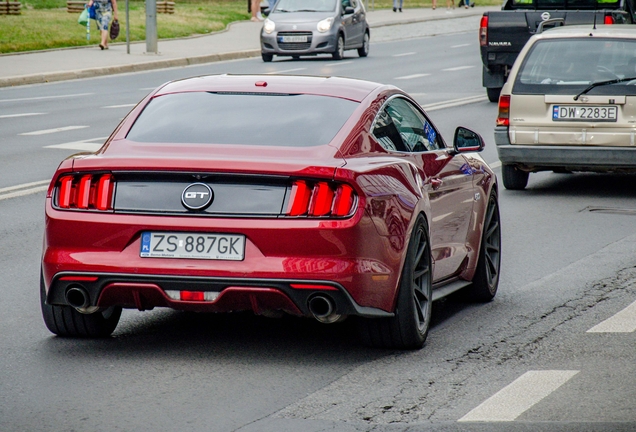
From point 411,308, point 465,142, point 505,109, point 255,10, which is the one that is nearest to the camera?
point 411,308

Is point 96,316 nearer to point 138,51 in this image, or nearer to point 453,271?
point 453,271

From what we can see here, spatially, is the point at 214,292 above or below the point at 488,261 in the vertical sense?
above

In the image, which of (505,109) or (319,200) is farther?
(505,109)

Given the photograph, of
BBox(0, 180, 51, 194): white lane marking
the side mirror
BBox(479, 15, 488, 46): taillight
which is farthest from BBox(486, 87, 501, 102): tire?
the side mirror

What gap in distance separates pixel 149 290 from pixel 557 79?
793 centimetres

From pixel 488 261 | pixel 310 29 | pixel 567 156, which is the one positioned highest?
pixel 488 261

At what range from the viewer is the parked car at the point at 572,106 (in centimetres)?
1297

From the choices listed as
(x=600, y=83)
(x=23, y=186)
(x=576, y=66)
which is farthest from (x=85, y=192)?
(x=576, y=66)

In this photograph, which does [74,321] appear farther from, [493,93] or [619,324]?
[493,93]

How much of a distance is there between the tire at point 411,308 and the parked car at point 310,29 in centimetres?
2733

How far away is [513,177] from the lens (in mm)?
13844

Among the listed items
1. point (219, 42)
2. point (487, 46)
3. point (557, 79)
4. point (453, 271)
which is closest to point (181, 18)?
point (219, 42)

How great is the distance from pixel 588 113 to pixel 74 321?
7.53 metres

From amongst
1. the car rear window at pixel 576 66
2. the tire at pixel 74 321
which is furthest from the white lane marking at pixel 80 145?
the tire at pixel 74 321
